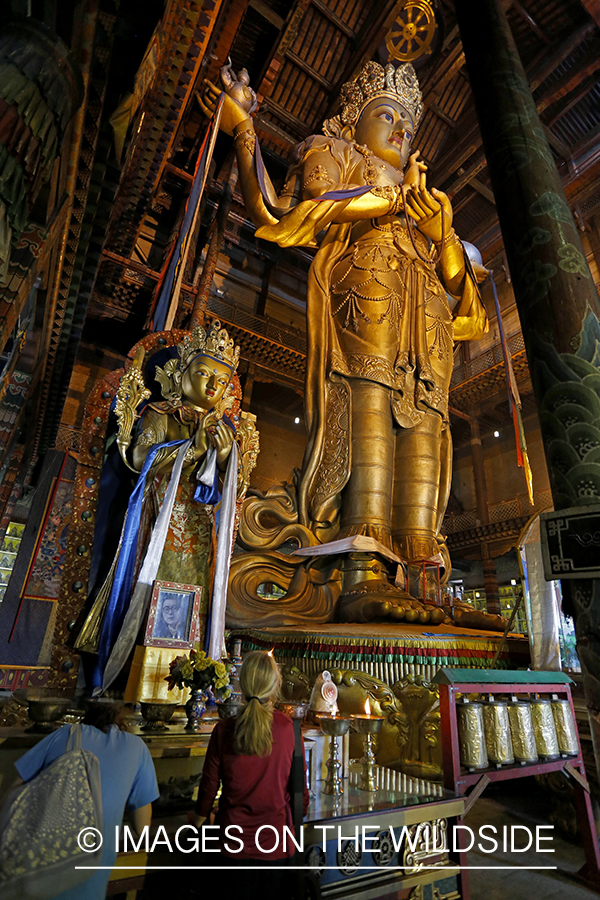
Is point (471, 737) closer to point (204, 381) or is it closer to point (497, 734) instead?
point (497, 734)

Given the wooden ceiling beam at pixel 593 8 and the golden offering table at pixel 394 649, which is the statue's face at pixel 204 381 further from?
the wooden ceiling beam at pixel 593 8

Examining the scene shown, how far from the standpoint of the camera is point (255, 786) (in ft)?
3.77

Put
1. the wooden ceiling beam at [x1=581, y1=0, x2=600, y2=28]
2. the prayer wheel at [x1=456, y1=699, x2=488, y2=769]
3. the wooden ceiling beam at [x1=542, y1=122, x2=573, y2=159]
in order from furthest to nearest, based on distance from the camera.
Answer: the wooden ceiling beam at [x1=542, y1=122, x2=573, y2=159] → the wooden ceiling beam at [x1=581, y1=0, x2=600, y2=28] → the prayer wheel at [x1=456, y1=699, x2=488, y2=769]

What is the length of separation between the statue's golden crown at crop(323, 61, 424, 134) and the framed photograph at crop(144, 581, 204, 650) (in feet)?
17.4

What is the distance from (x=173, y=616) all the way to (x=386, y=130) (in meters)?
5.57

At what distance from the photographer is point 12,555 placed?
5.90m

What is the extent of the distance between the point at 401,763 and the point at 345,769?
612mm

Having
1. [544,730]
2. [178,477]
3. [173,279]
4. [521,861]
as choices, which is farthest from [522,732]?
[173,279]

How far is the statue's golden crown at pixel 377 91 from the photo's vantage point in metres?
5.57

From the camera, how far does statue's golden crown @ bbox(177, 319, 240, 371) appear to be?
10.5 feet

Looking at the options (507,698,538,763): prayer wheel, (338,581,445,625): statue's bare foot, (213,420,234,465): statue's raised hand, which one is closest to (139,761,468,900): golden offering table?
(507,698,538,763): prayer wheel

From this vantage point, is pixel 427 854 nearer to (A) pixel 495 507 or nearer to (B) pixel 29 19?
(B) pixel 29 19

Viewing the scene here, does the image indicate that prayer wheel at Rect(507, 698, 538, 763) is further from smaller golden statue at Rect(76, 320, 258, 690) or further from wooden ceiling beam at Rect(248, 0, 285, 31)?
wooden ceiling beam at Rect(248, 0, 285, 31)

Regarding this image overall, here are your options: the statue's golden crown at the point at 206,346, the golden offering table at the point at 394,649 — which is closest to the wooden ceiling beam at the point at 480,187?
the statue's golden crown at the point at 206,346
